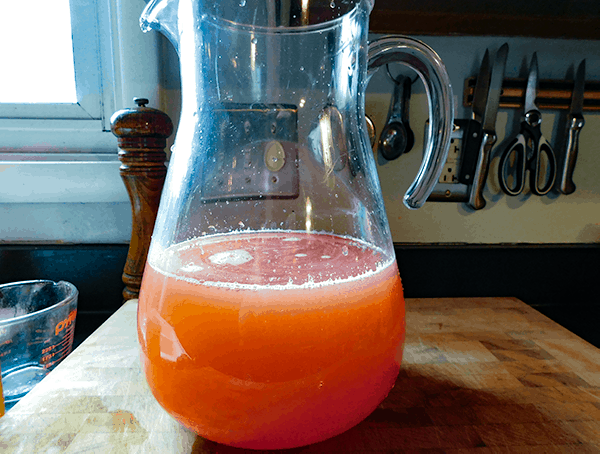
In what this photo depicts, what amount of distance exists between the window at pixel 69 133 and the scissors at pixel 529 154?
28.9 inches

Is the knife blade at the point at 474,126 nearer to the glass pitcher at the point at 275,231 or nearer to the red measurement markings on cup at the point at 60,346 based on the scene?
the glass pitcher at the point at 275,231

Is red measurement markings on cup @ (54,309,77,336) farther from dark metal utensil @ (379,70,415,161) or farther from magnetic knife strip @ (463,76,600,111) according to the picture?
magnetic knife strip @ (463,76,600,111)

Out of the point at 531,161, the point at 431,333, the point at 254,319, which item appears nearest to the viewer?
the point at 254,319

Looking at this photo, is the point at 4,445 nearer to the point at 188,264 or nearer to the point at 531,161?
the point at 188,264

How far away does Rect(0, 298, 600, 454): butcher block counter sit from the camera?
35cm

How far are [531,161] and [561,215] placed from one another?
16 cm

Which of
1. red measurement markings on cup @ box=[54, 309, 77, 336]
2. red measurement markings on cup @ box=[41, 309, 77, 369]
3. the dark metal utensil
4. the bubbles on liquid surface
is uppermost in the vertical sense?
the dark metal utensil

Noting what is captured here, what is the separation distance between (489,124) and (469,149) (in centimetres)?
6

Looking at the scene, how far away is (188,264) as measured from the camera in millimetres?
335

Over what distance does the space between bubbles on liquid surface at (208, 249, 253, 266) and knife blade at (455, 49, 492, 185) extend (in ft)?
2.01

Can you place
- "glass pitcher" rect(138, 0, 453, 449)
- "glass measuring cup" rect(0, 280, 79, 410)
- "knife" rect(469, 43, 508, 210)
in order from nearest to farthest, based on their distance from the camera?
"glass pitcher" rect(138, 0, 453, 449)
"glass measuring cup" rect(0, 280, 79, 410)
"knife" rect(469, 43, 508, 210)

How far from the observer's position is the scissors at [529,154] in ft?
2.58

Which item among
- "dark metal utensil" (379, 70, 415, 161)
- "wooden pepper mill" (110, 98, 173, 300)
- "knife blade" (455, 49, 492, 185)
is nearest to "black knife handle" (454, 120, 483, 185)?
"knife blade" (455, 49, 492, 185)

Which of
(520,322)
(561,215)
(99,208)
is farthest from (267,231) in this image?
(561,215)
